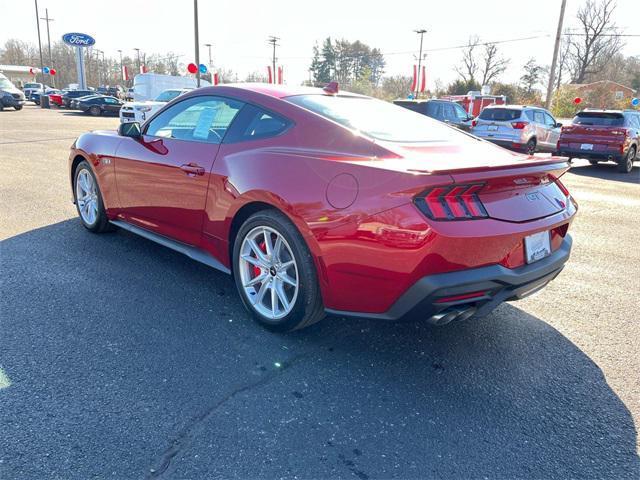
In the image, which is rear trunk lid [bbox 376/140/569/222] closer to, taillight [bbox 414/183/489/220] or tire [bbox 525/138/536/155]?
taillight [bbox 414/183/489/220]

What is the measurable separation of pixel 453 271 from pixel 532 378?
36.0 inches

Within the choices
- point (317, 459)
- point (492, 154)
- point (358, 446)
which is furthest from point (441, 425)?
point (492, 154)

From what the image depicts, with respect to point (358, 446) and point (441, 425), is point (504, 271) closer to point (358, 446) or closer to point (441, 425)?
point (441, 425)

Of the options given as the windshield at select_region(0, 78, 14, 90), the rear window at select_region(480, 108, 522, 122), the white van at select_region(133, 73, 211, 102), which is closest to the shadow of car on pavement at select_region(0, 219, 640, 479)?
the rear window at select_region(480, 108, 522, 122)

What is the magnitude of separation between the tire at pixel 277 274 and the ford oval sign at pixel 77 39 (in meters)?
50.2

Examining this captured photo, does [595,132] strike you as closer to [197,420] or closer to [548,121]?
[548,121]

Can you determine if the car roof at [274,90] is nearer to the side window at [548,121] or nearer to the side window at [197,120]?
the side window at [197,120]

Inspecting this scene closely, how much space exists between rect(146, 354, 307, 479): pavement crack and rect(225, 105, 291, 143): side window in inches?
57.8

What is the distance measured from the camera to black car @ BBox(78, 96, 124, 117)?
31.5 m

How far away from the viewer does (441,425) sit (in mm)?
2309

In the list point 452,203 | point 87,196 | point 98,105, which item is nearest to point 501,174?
point 452,203

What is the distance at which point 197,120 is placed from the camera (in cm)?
373

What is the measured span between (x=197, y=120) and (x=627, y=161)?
1296 cm

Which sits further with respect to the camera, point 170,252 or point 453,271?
point 170,252
